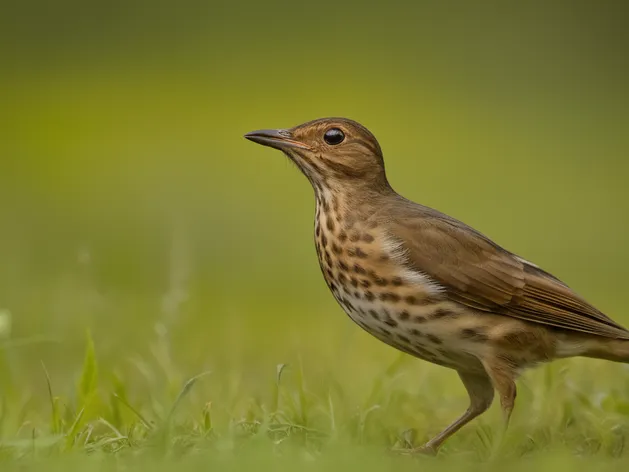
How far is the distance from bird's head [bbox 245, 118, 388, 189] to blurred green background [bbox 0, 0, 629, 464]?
1.07 meters

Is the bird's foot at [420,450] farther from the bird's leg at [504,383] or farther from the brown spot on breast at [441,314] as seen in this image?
the brown spot on breast at [441,314]

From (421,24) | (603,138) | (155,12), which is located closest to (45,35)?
(155,12)

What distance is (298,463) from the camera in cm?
507

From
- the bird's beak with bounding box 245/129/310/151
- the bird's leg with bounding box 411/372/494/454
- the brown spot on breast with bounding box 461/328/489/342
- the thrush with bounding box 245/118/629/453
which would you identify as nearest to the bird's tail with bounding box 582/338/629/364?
the thrush with bounding box 245/118/629/453

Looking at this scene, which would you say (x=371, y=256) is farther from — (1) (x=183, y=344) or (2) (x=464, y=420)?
(1) (x=183, y=344)

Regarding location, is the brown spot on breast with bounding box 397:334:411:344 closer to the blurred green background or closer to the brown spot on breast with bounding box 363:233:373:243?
the brown spot on breast with bounding box 363:233:373:243

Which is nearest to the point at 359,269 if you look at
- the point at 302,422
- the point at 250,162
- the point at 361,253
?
the point at 361,253

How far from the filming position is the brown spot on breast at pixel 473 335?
6.18 metres

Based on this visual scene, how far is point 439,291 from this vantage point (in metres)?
6.21

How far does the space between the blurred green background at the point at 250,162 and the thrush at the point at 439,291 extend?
94cm

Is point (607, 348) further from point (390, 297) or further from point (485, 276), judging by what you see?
point (390, 297)

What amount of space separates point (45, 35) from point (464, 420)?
1893 centimetres

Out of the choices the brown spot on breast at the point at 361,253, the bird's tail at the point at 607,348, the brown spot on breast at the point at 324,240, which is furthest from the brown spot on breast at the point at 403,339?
the bird's tail at the point at 607,348

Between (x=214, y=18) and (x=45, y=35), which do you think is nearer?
(x=45, y=35)
